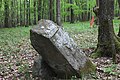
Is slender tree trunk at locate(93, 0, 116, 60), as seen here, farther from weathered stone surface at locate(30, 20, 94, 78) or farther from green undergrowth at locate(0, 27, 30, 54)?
green undergrowth at locate(0, 27, 30, 54)

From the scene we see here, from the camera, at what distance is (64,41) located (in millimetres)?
7086

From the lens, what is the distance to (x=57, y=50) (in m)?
6.74

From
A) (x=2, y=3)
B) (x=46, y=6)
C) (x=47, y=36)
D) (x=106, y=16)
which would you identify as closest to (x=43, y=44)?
(x=47, y=36)

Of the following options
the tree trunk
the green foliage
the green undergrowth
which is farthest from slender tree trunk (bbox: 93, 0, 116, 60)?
the green undergrowth

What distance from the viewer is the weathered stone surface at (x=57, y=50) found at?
6750mm

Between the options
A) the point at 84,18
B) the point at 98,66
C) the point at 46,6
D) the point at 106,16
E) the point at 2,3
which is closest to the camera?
the point at 98,66

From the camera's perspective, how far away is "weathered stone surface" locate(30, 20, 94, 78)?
6750 mm

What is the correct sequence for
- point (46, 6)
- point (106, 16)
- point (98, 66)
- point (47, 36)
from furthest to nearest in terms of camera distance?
point (46, 6)
point (106, 16)
point (98, 66)
point (47, 36)

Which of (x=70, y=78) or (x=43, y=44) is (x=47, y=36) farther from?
(x=70, y=78)

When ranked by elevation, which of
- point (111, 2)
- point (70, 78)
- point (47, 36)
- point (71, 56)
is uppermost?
point (111, 2)

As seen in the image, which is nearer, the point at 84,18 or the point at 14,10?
the point at 14,10

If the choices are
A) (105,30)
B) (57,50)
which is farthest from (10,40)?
(57,50)

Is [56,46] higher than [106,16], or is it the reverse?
[106,16]

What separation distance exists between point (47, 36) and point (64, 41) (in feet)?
2.03
